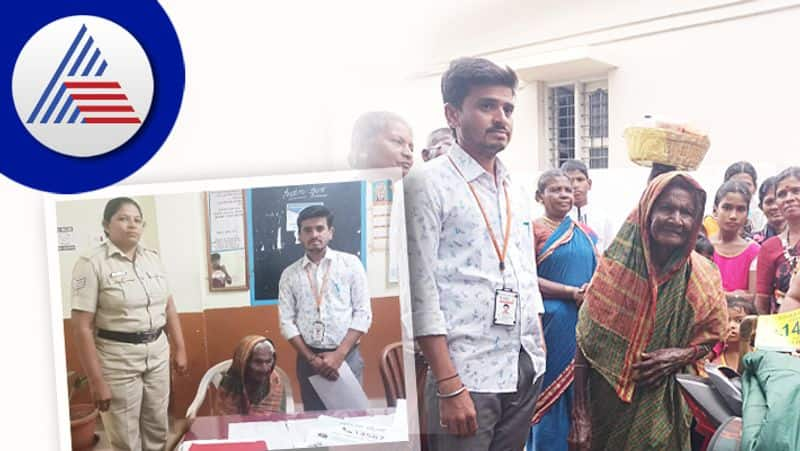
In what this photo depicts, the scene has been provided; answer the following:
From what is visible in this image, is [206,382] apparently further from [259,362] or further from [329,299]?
[329,299]

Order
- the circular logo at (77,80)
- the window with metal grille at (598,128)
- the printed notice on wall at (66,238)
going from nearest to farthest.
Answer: the circular logo at (77,80) < the printed notice on wall at (66,238) < the window with metal grille at (598,128)

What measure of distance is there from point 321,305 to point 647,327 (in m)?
0.93

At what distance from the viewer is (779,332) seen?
2.21 meters

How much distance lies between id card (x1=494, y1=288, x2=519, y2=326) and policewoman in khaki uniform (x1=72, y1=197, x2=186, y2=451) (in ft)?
2.75

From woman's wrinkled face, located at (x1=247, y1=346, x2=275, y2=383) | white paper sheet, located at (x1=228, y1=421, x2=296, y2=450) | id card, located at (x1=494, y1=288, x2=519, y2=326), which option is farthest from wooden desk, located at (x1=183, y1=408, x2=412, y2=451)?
id card, located at (x1=494, y1=288, x2=519, y2=326)

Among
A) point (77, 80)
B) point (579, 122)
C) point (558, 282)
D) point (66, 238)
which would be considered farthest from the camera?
point (558, 282)

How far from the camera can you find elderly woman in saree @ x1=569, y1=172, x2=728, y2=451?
222cm

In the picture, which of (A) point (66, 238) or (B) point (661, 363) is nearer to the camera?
(A) point (66, 238)

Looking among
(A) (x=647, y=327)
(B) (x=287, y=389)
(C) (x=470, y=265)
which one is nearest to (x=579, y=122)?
(C) (x=470, y=265)

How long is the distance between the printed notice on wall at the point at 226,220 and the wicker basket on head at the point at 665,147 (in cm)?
106

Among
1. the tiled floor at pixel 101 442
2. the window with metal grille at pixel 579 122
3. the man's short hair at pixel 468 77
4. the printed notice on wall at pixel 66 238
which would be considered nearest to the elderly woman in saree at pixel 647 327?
the window with metal grille at pixel 579 122

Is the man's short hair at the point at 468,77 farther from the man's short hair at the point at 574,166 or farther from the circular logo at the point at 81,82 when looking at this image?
the circular logo at the point at 81,82

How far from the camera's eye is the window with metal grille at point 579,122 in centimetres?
212

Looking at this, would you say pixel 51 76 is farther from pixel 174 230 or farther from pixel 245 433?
pixel 245 433
